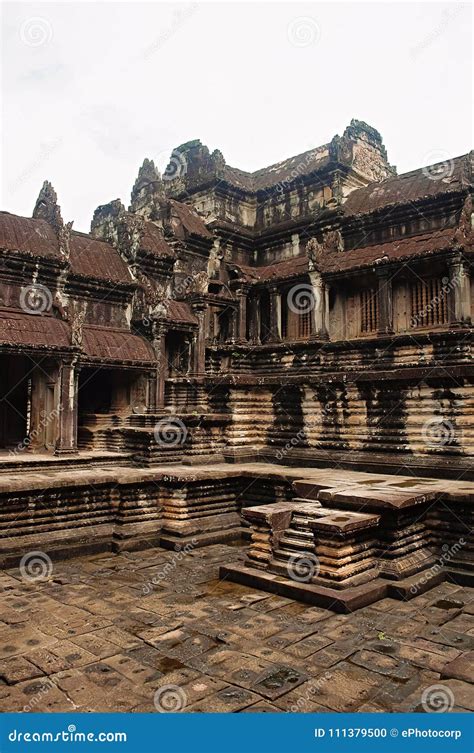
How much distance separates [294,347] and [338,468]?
8.91m

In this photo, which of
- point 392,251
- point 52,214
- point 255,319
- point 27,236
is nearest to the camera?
point 27,236

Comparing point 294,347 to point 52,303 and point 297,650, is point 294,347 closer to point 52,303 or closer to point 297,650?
point 52,303

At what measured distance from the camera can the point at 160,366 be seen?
18.4m

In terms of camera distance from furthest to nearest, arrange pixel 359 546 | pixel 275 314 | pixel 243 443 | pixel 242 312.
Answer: pixel 242 312 → pixel 275 314 → pixel 243 443 → pixel 359 546

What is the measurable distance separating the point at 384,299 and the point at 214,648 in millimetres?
16807

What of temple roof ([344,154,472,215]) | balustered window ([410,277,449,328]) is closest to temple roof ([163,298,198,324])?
balustered window ([410,277,449,328])

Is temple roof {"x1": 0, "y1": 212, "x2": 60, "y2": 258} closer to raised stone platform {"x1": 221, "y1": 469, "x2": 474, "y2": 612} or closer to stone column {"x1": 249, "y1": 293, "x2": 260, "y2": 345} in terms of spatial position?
stone column {"x1": 249, "y1": 293, "x2": 260, "y2": 345}

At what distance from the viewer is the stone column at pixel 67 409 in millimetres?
14211

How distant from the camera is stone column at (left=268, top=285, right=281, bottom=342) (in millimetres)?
23422

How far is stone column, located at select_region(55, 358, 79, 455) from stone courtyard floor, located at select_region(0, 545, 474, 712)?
6.55m

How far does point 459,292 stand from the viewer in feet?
60.1

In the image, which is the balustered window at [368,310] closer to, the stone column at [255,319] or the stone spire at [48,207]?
the stone column at [255,319]

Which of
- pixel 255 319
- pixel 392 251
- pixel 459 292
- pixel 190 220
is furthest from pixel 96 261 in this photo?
pixel 459 292

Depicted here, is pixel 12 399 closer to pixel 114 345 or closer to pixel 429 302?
pixel 114 345
